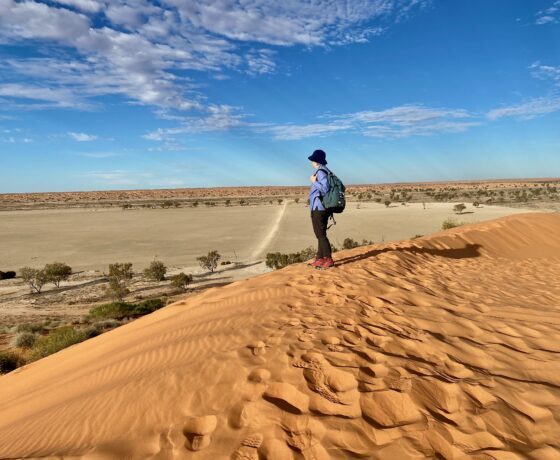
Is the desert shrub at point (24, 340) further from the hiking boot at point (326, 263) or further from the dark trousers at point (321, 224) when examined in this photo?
the dark trousers at point (321, 224)

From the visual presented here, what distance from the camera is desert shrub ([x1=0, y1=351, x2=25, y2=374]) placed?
319 inches

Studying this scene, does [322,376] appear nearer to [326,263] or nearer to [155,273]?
[326,263]

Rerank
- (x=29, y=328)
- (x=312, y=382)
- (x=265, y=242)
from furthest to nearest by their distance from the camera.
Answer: (x=265, y=242) < (x=29, y=328) < (x=312, y=382)

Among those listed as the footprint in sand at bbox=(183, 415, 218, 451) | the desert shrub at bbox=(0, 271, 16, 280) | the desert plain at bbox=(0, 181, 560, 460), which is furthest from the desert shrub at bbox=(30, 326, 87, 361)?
the desert shrub at bbox=(0, 271, 16, 280)

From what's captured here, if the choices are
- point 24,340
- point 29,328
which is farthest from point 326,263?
point 29,328

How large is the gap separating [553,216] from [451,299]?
1190 centimetres

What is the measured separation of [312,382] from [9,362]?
26.8 ft

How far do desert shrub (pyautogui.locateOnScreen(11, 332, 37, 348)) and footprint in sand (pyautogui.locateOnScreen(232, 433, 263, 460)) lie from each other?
9024 mm

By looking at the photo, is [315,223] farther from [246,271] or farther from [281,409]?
[246,271]

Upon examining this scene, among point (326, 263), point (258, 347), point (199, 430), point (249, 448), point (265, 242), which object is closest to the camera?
point (249, 448)

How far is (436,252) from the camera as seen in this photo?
10.0 meters

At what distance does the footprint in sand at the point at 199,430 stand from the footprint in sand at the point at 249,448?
0.79ft

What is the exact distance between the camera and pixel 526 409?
2.78 meters

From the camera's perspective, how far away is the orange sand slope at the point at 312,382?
99.0 inches
